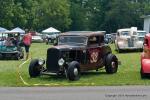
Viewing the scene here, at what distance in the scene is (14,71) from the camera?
75.3 ft

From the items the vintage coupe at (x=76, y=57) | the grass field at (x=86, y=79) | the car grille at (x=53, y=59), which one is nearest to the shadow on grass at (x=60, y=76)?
the grass field at (x=86, y=79)

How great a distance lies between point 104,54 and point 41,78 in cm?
324

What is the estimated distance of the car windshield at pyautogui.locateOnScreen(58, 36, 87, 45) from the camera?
21016 millimetres

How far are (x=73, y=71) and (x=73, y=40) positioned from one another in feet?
8.17

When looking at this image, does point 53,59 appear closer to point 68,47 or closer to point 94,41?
point 68,47

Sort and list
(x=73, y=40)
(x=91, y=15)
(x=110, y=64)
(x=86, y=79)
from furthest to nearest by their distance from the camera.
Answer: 1. (x=91, y=15)
2. (x=110, y=64)
3. (x=73, y=40)
4. (x=86, y=79)

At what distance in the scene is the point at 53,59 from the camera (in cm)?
1964

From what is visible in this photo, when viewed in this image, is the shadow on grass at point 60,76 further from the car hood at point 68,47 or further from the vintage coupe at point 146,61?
the vintage coupe at point 146,61

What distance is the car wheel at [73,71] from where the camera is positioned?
61.9ft

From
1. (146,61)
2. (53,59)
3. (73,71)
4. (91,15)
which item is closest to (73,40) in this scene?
(53,59)

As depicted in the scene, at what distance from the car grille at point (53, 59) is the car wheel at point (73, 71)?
76cm

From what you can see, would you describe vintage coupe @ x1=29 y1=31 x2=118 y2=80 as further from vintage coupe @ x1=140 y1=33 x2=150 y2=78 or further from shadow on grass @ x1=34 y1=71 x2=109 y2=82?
vintage coupe @ x1=140 y1=33 x2=150 y2=78
